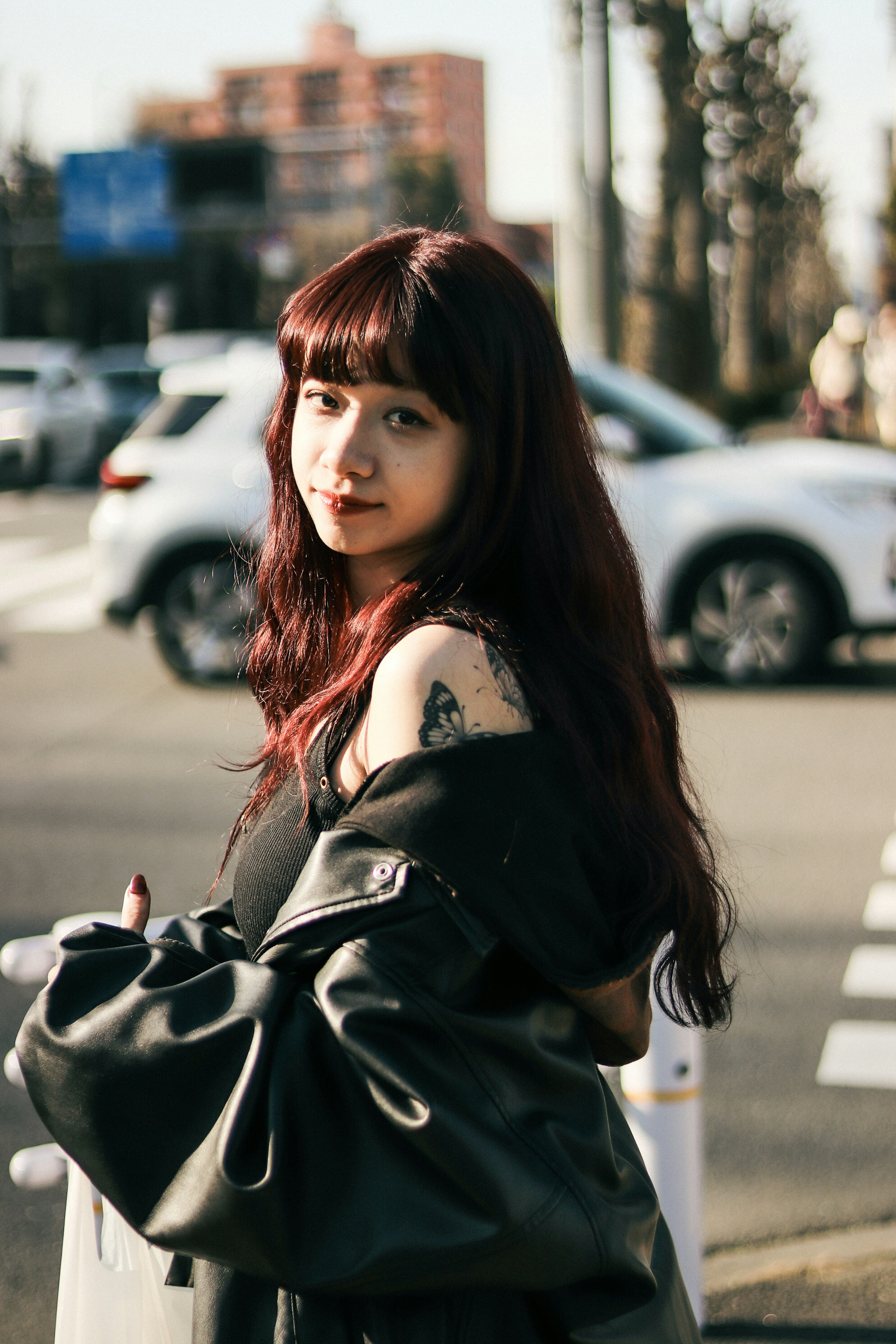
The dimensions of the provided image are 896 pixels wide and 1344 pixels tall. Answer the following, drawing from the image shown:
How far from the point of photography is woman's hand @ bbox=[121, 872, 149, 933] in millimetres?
1629

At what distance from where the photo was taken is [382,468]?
1.47m

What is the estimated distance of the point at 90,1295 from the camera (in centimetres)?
165

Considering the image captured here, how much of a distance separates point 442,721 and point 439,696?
0.07 feet

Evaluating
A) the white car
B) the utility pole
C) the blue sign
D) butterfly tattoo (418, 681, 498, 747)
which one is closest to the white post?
the utility pole

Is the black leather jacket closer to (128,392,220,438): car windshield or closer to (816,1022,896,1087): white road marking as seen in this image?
(816,1022,896,1087): white road marking

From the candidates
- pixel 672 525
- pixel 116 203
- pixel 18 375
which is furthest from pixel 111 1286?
pixel 116 203

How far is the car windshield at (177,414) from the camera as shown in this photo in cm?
827

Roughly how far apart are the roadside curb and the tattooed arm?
6.22 ft

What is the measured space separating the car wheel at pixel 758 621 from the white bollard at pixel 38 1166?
5.89 metres

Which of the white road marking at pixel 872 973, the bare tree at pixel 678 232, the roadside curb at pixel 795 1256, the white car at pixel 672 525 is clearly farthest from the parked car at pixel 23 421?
the roadside curb at pixel 795 1256

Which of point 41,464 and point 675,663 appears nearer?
point 675,663

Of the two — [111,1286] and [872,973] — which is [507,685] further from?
[872,973]

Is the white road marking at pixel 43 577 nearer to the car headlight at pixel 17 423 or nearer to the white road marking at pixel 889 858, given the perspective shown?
the car headlight at pixel 17 423

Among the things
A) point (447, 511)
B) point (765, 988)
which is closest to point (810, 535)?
point (765, 988)
